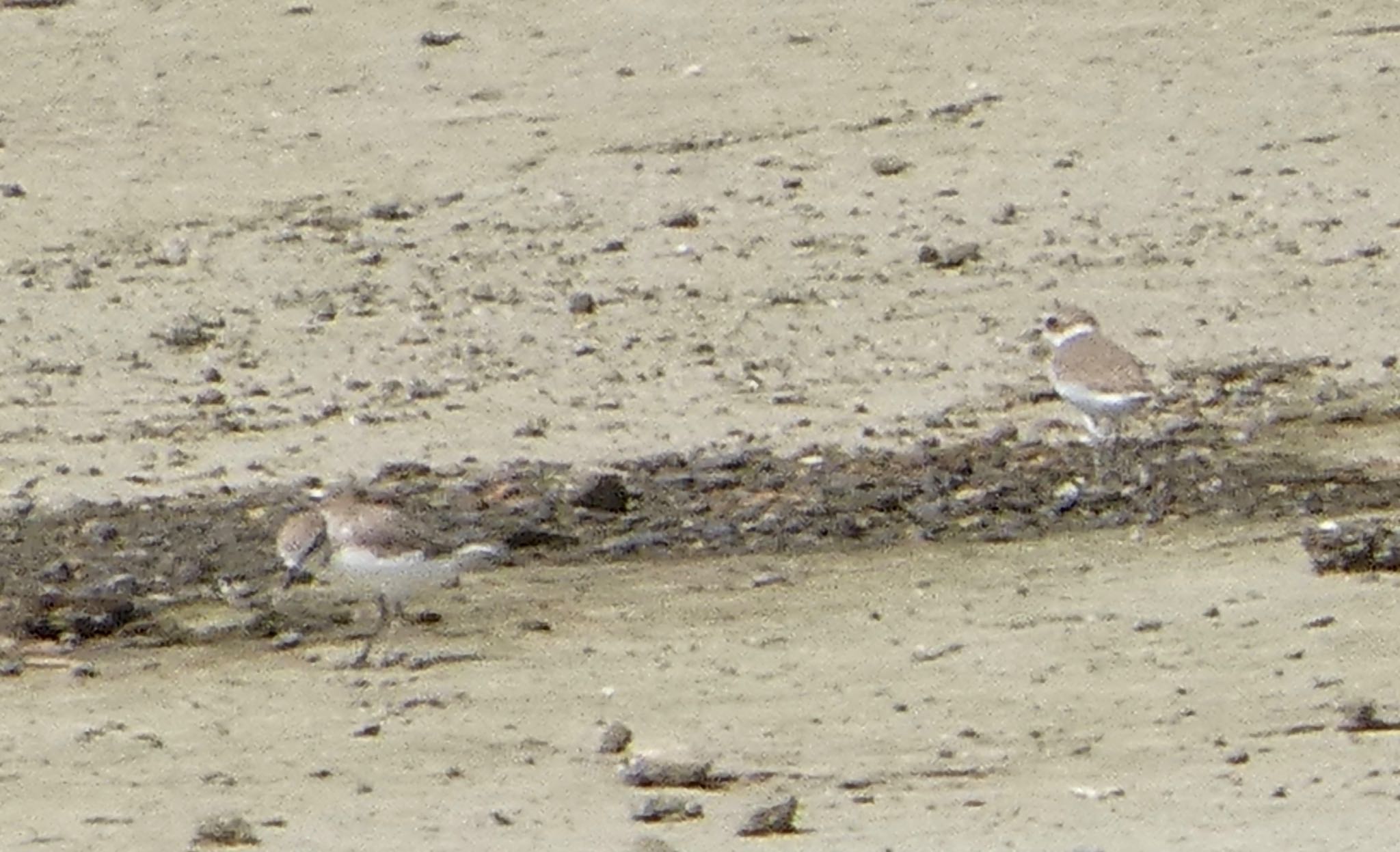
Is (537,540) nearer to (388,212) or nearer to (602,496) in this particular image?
(602,496)

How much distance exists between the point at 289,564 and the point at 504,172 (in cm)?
561

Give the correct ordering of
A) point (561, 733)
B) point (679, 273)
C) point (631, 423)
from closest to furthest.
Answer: point (561, 733) < point (631, 423) < point (679, 273)

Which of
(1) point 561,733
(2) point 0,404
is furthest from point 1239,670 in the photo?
(2) point 0,404

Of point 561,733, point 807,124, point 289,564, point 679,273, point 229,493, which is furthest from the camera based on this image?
point 807,124

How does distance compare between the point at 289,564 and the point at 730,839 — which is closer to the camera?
the point at 730,839

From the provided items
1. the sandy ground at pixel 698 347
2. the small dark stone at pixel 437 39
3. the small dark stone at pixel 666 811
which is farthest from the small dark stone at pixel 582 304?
the small dark stone at pixel 666 811

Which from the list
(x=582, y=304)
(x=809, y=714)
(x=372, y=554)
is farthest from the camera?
(x=582, y=304)

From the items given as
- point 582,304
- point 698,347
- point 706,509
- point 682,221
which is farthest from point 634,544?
point 682,221

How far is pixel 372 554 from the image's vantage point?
10.9 metres

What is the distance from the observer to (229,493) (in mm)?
13023

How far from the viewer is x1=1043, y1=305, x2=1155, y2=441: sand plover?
42.7ft

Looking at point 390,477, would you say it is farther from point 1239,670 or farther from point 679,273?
point 1239,670

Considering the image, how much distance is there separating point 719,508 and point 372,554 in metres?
1.91

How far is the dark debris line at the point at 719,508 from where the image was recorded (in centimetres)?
1191
